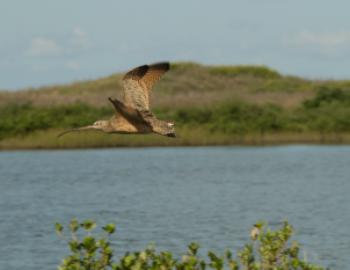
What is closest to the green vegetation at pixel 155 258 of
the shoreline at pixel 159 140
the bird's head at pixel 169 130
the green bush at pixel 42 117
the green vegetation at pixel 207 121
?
the bird's head at pixel 169 130

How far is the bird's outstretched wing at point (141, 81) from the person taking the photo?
910cm

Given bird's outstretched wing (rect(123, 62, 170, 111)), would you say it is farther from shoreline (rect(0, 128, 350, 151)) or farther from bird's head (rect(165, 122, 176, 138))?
shoreline (rect(0, 128, 350, 151))

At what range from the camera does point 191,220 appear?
62.8 ft

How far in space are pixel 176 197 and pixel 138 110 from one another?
14.9m

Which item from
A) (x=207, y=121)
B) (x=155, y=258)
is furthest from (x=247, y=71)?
(x=155, y=258)

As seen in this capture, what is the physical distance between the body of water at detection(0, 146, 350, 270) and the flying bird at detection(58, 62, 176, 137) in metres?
1.63

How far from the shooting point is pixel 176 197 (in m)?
23.5

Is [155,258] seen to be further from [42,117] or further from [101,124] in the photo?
[42,117]

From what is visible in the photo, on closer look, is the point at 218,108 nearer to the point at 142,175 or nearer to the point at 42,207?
the point at 142,175

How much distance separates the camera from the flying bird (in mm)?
8508

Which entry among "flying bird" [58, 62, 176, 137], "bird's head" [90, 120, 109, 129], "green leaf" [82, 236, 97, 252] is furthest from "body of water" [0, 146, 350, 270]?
"green leaf" [82, 236, 97, 252]

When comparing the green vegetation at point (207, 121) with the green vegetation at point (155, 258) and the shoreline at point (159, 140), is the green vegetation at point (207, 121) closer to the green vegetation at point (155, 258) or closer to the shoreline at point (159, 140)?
the shoreline at point (159, 140)

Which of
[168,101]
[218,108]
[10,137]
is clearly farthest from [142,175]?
[168,101]

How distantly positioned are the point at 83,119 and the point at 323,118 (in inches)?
318
